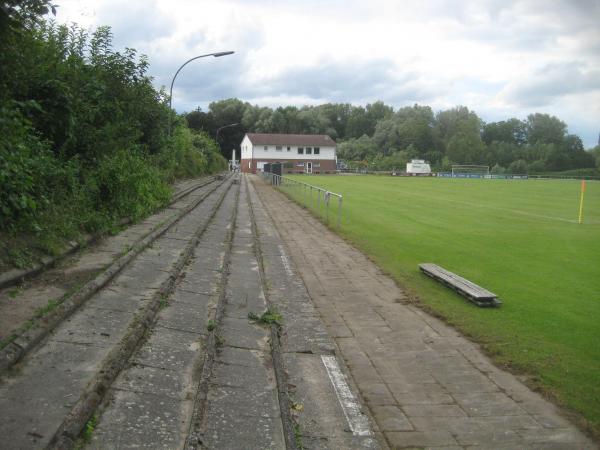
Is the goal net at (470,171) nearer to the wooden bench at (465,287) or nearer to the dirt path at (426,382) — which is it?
the wooden bench at (465,287)

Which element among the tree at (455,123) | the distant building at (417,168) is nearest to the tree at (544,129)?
the tree at (455,123)

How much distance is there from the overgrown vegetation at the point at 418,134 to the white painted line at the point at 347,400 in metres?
89.7

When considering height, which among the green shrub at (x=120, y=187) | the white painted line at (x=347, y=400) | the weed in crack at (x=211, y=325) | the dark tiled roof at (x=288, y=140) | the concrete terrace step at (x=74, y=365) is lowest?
the white painted line at (x=347, y=400)

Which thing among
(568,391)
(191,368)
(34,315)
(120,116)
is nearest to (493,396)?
(568,391)

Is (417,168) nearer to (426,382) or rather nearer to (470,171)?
(470,171)

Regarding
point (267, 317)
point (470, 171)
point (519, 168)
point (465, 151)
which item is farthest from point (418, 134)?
point (267, 317)

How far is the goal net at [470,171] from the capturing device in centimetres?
9550

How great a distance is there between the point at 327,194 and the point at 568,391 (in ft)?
44.9

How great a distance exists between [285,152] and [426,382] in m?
90.9

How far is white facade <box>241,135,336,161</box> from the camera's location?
307 feet

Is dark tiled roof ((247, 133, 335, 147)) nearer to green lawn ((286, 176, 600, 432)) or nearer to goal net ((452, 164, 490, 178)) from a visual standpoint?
goal net ((452, 164, 490, 178))

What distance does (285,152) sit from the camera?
312 feet

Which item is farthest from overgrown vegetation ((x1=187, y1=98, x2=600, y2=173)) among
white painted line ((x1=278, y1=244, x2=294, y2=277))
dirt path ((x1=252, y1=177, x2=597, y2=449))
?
dirt path ((x1=252, y1=177, x2=597, y2=449))

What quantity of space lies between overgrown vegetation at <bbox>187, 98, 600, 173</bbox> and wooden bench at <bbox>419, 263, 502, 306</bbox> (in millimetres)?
85952
